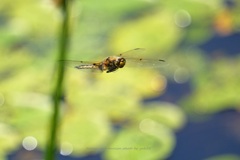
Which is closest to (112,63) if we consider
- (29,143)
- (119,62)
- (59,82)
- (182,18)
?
(119,62)

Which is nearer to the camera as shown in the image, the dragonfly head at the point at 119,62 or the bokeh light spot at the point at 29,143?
the dragonfly head at the point at 119,62

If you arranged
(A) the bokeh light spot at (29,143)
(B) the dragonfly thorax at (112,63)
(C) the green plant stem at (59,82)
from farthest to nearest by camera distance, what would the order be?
(A) the bokeh light spot at (29,143) → (B) the dragonfly thorax at (112,63) → (C) the green plant stem at (59,82)

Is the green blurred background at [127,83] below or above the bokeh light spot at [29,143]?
above

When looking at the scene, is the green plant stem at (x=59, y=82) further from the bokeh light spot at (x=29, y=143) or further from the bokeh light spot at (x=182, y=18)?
the bokeh light spot at (x=182, y=18)

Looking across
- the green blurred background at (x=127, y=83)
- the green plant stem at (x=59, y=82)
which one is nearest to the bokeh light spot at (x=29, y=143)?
the green blurred background at (x=127, y=83)

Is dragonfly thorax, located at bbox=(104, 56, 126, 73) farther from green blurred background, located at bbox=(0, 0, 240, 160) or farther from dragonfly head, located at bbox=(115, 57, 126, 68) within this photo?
green blurred background, located at bbox=(0, 0, 240, 160)

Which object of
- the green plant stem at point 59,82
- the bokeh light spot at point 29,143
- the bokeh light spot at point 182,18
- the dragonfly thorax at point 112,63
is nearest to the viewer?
the green plant stem at point 59,82

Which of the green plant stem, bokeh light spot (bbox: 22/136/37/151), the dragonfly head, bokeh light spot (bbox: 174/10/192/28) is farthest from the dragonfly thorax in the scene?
bokeh light spot (bbox: 174/10/192/28)

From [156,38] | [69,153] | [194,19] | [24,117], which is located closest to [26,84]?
[24,117]

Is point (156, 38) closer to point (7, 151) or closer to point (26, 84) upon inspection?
point (26, 84)
